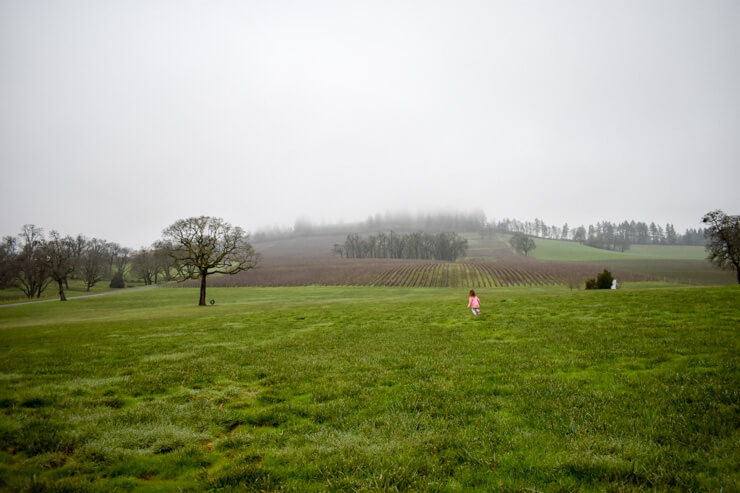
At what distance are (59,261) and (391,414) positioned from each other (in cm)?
8734

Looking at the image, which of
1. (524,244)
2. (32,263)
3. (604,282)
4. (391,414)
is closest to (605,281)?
(604,282)

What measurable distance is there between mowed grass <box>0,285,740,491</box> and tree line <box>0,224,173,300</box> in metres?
41.3

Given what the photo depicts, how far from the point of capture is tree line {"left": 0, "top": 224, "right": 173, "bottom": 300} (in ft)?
219

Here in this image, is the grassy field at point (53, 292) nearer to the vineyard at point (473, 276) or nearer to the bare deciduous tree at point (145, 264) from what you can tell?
the bare deciduous tree at point (145, 264)

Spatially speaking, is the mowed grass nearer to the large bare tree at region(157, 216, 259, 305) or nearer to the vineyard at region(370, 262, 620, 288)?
the large bare tree at region(157, 216, 259, 305)

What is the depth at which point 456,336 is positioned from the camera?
16.6 metres

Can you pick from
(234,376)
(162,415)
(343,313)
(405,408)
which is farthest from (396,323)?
(162,415)

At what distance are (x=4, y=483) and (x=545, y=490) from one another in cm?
845

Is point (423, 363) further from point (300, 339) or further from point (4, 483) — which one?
point (4, 483)

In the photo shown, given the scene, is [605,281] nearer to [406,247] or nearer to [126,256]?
[406,247]

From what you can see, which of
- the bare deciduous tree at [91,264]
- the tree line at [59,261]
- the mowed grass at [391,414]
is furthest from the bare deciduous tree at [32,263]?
the mowed grass at [391,414]

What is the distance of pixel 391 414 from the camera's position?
7.42m

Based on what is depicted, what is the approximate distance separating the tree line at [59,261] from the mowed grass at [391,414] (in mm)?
41311

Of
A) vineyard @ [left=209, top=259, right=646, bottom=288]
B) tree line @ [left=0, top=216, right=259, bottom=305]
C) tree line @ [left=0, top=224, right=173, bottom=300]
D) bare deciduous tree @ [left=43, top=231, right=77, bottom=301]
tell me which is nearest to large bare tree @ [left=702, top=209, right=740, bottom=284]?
vineyard @ [left=209, top=259, right=646, bottom=288]
